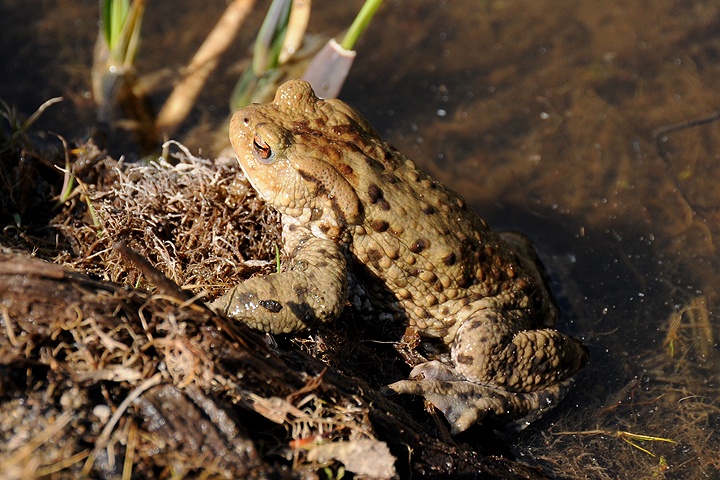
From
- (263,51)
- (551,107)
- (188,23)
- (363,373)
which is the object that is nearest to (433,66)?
(551,107)

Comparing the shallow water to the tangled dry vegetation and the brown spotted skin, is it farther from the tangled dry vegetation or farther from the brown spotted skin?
the tangled dry vegetation

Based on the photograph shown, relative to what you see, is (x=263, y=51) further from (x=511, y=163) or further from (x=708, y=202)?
(x=708, y=202)

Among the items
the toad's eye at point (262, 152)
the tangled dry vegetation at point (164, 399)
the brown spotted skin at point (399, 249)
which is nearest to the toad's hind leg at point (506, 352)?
the brown spotted skin at point (399, 249)

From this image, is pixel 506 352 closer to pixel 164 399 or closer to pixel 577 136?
pixel 164 399

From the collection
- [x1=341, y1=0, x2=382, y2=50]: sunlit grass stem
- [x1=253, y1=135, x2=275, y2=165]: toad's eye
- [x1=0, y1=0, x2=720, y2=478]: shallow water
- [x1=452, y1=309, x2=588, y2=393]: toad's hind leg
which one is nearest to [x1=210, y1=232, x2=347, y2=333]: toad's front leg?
[x1=253, y1=135, x2=275, y2=165]: toad's eye

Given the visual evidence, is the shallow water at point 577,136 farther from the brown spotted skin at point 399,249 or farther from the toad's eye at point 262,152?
the toad's eye at point 262,152

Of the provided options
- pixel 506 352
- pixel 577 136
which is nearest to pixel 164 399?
pixel 506 352
